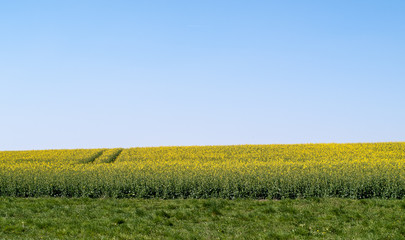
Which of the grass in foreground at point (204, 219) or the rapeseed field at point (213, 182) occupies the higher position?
the rapeseed field at point (213, 182)

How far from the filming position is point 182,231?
528 inches

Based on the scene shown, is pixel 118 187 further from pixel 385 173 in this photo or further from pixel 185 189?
pixel 385 173

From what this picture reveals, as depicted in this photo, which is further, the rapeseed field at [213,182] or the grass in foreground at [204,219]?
the rapeseed field at [213,182]

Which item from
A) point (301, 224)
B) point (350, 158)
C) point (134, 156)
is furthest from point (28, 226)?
point (350, 158)

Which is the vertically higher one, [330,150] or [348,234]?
[330,150]

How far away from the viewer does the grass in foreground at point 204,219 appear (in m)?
12.9

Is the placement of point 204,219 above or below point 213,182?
below

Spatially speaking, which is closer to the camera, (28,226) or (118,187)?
(28,226)

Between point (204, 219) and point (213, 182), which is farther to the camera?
point (213, 182)

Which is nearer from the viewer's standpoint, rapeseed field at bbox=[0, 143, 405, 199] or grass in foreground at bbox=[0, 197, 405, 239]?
grass in foreground at bbox=[0, 197, 405, 239]

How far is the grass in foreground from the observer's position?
12938 millimetres

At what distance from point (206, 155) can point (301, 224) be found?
72.0 ft

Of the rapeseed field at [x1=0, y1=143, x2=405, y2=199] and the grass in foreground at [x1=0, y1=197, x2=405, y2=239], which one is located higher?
the rapeseed field at [x1=0, y1=143, x2=405, y2=199]

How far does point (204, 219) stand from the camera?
50.5 feet
